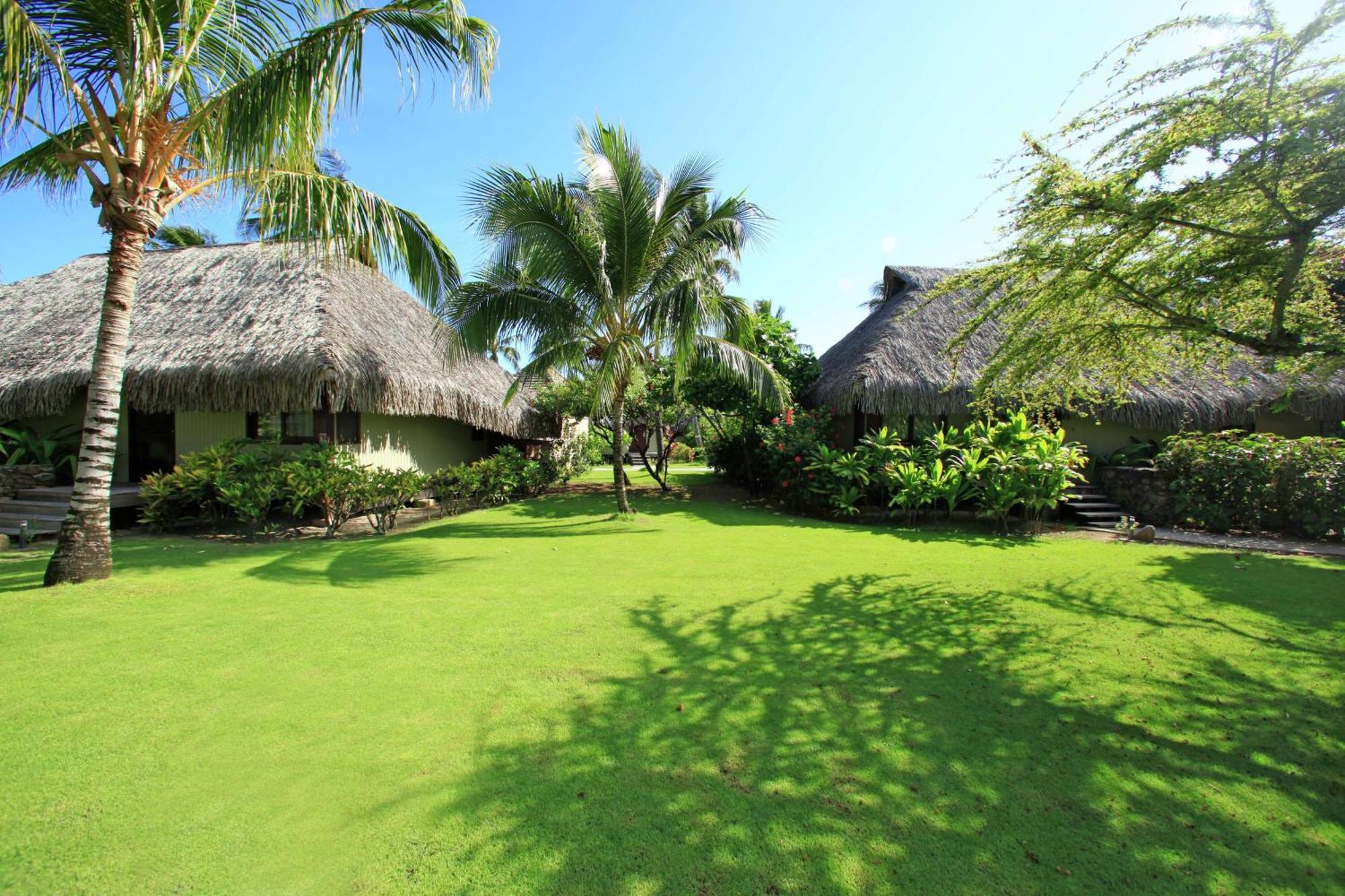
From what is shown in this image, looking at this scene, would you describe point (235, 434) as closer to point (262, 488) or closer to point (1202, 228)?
point (262, 488)

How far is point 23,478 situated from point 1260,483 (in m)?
19.1

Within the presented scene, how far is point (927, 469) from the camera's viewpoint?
31.5 feet

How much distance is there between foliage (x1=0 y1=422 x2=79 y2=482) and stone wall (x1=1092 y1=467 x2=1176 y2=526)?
17.6 metres

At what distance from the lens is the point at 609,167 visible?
8836 mm

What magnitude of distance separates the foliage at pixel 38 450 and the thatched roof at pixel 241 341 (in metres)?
0.41

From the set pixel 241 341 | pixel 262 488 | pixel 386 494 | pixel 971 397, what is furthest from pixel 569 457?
pixel 971 397

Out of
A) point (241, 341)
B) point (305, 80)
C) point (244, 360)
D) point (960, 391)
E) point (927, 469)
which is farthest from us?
point (960, 391)

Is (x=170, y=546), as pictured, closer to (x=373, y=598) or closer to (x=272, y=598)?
(x=272, y=598)

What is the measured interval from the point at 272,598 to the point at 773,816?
4800 mm

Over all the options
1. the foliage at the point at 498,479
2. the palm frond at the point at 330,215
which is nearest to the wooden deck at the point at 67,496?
the foliage at the point at 498,479

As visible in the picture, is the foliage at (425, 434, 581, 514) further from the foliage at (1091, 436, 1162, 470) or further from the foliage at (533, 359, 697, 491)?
the foliage at (1091, 436, 1162, 470)

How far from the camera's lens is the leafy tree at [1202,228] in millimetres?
3422

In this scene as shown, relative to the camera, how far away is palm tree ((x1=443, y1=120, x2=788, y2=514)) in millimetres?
8766

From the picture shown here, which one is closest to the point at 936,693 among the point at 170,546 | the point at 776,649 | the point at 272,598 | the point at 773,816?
the point at 776,649
